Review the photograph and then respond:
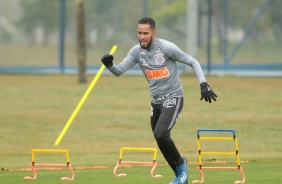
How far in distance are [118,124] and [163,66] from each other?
50.7 ft

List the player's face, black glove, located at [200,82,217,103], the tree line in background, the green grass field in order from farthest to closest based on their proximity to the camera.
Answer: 1. the tree line in background
2. the green grass field
3. the player's face
4. black glove, located at [200,82,217,103]

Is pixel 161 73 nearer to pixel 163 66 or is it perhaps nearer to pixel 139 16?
pixel 163 66

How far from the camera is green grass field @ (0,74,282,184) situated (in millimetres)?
15492

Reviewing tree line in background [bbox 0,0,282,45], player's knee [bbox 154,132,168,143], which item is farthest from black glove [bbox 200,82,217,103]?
tree line in background [bbox 0,0,282,45]

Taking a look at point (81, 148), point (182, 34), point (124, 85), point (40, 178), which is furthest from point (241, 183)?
point (182, 34)

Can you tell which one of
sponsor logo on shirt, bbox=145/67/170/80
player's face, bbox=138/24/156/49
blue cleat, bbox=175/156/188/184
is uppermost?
player's face, bbox=138/24/156/49

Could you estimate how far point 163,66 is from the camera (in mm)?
11859

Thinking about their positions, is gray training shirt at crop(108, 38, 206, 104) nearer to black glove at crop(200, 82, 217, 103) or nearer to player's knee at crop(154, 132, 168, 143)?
black glove at crop(200, 82, 217, 103)

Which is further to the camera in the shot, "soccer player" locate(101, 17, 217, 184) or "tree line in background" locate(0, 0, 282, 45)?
"tree line in background" locate(0, 0, 282, 45)

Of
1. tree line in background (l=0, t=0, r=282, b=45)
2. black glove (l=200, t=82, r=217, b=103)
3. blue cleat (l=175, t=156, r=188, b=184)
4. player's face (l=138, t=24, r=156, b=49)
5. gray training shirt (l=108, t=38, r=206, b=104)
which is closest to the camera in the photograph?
black glove (l=200, t=82, r=217, b=103)

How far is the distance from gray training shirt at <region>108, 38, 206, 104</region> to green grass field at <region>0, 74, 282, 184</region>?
178 centimetres

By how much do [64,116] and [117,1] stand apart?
1009 inches

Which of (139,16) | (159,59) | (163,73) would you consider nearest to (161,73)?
(163,73)

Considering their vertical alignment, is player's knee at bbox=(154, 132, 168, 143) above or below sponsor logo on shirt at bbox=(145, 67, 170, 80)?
below
